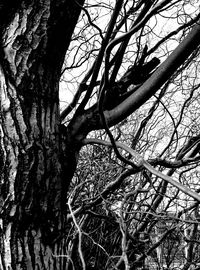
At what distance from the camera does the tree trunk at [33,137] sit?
1.36 metres

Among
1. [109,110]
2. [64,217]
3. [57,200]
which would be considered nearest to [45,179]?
[57,200]

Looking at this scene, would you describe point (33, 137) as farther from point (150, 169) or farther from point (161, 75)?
point (161, 75)

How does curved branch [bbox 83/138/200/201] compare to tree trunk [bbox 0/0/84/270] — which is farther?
tree trunk [bbox 0/0/84/270]

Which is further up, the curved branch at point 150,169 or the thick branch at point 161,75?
the thick branch at point 161,75

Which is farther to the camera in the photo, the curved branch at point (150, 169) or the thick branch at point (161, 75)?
the thick branch at point (161, 75)

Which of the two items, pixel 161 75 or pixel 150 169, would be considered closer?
pixel 150 169

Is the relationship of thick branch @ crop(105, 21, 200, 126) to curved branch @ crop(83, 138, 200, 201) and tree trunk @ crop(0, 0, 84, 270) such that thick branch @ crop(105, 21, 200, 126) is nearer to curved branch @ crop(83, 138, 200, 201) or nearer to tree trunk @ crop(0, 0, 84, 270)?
curved branch @ crop(83, 138, 200, 201)

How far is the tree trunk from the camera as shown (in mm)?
1355

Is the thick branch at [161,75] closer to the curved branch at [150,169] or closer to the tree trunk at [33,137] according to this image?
the curved branch at [150,169]

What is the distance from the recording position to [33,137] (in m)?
1.42

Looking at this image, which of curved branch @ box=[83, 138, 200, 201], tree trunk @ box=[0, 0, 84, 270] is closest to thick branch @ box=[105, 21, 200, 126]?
curved branch @ box=[83, 138, 200, 201]

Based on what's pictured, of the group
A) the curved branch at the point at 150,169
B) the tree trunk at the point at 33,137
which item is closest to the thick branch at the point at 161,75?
the curved branch at the point at 150,169

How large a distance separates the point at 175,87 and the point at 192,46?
2.78m

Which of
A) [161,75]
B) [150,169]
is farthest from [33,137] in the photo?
[161,75]
